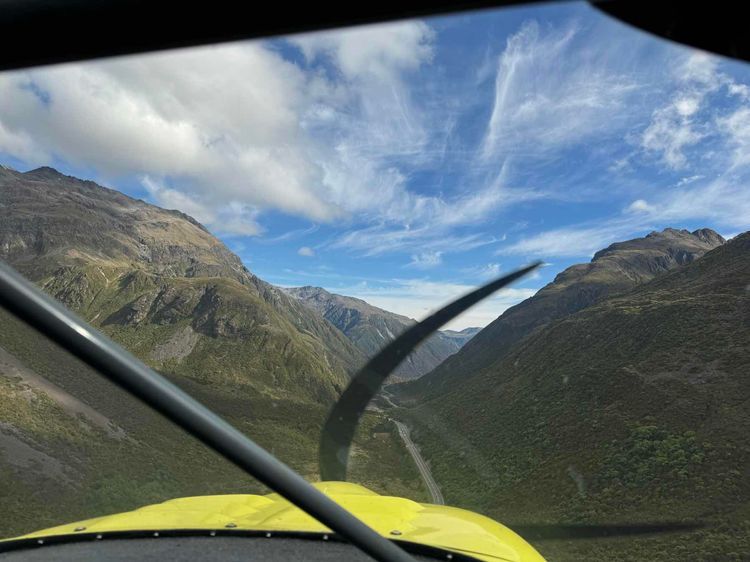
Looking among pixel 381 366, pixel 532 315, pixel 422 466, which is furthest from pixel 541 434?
pixel 532 315

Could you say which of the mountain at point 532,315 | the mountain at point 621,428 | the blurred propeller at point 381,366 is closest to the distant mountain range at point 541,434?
the mountain at point 621,428

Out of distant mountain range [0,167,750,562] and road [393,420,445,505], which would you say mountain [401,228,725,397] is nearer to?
distant mountain range [0,167,750,562]

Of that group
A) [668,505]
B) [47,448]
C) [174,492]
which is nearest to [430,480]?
[668,505]

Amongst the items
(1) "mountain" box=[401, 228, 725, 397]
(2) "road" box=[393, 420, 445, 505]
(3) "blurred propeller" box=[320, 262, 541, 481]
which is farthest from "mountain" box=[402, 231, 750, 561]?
(3) "blurred propeller" box=[320, 262, 541, 481]

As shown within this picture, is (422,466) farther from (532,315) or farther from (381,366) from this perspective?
(532,315)

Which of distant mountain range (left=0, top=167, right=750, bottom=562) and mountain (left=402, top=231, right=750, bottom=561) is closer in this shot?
mountain (left=402, top=231, right=750, bottom=561)

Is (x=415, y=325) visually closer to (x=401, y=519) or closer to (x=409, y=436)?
(x=401, y=519)
